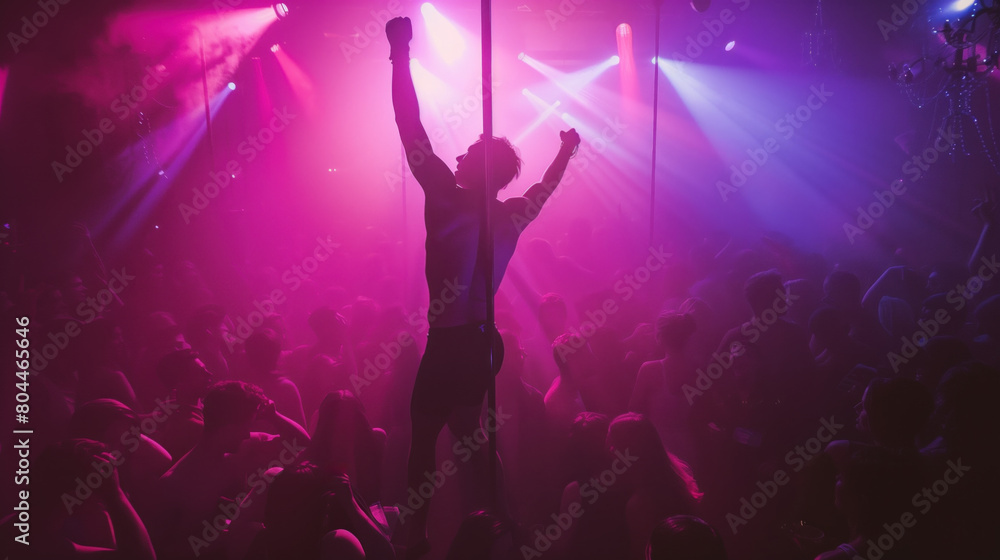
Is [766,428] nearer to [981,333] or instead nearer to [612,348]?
[612,348]

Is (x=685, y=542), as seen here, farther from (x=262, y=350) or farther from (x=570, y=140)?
(x=262, y=350)

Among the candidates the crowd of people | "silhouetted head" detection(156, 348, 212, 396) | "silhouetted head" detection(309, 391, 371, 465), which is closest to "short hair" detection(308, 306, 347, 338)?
the crowd of people

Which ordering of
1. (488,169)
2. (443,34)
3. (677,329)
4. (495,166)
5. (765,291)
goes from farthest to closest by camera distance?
(443,34) → (765,291) → (677,329) → (495,166) → (488,169)

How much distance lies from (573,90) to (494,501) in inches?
547

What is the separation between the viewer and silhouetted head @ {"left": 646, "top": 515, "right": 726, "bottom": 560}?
1.53 metres

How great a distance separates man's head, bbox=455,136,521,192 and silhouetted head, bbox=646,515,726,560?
4.33 ft

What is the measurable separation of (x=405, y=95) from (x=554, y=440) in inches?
82.0

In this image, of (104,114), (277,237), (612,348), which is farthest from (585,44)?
(612,348)

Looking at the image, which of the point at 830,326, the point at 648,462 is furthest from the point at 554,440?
the point at 830,326

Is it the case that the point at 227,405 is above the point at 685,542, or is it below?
above

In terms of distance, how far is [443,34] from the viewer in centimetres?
1071

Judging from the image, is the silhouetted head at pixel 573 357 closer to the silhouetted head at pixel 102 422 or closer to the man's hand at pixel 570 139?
the man's hand at pixel 570 139

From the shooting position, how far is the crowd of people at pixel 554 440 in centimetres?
187

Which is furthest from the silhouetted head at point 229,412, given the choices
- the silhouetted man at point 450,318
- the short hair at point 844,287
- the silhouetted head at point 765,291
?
the short hair at point 844,287
